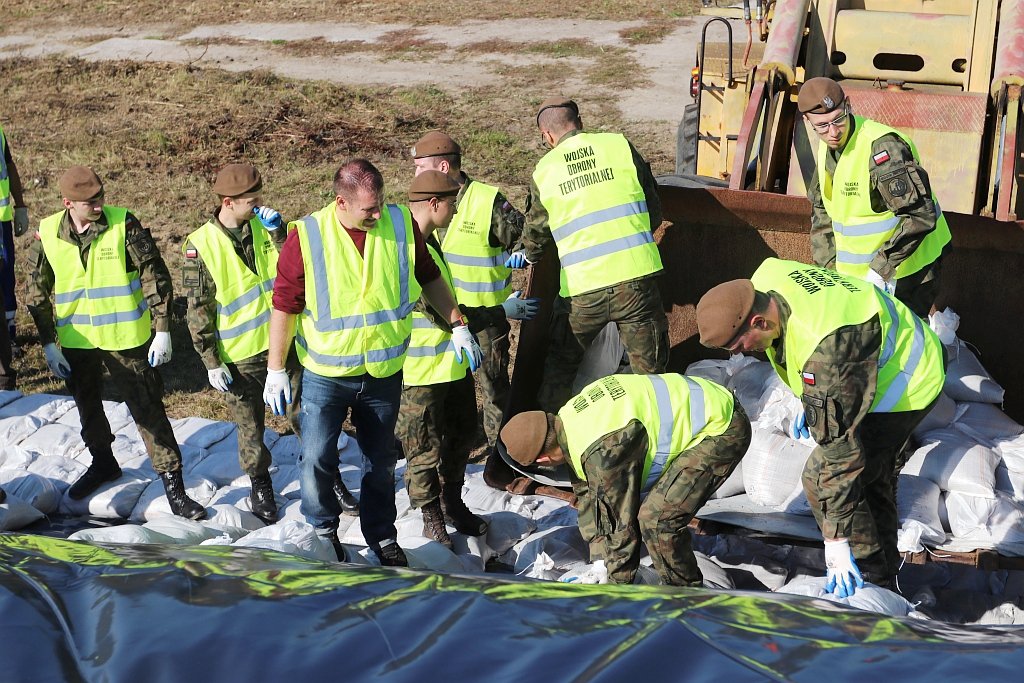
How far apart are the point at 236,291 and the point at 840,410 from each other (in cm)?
230

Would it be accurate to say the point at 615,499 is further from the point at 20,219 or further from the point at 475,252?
A: the point at 20,219

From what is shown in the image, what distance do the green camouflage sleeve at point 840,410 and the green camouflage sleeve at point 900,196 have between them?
1.14 meters

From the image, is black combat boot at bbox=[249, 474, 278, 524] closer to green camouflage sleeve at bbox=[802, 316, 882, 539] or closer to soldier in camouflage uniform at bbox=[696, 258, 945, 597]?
soldier in camouflage uniform at bbox=[696, 258, 945, 597]

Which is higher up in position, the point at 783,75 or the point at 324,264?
the point at 783,75

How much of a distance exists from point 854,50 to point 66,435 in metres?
4.37

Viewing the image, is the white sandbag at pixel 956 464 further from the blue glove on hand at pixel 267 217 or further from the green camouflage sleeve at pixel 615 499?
the blue glove on hand at pixel 267 217

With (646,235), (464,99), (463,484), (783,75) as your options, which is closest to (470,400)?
(463,484)

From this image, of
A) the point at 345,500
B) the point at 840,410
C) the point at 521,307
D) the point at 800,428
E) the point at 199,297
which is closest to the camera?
the point at 840,410

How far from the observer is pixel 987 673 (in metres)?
1.73

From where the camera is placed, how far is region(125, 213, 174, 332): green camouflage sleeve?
450cm

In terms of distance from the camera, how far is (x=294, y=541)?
3748 mm

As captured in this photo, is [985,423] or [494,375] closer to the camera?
[985,423]

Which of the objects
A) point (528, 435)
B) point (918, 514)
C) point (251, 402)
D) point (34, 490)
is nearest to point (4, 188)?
point (34, 490)

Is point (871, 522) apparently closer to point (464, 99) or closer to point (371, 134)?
point (371, 134)
